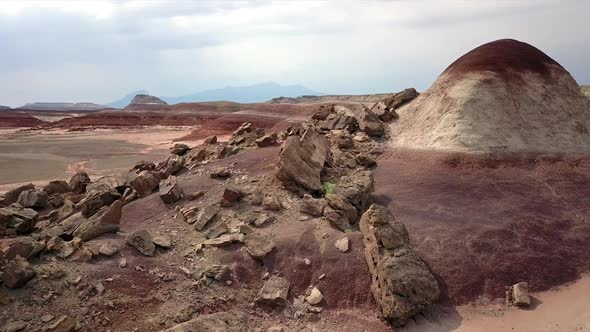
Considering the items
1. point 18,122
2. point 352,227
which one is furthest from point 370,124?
point 18,122

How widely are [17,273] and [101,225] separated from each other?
8.92 feet

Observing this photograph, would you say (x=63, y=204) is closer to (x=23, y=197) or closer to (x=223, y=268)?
(x=23, y=197)

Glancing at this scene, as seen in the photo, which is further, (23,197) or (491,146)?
(491,146)

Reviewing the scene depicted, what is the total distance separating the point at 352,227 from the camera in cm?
1205

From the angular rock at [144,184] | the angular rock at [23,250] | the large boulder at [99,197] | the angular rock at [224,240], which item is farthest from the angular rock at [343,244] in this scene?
the large boulder at [99,197]

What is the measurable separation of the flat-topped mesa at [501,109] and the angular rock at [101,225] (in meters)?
11.5

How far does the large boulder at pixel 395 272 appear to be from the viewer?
911cm

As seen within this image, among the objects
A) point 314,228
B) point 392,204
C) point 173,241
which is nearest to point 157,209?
point 173,241

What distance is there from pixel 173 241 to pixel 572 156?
14976 millimetres

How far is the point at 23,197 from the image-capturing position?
15.4 meters

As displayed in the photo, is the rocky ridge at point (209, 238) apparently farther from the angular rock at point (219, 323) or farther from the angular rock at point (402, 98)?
the angular rock at point (402, 98)

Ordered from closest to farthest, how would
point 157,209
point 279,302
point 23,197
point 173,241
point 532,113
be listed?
point 279,302
point 173,241
point 157,209
point 23,197
point 532,113

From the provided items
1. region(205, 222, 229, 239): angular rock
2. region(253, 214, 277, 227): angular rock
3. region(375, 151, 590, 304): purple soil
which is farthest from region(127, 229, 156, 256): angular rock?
region(375, 151, 590, 304): purple soil

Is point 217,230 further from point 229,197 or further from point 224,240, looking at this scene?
point 229,197
